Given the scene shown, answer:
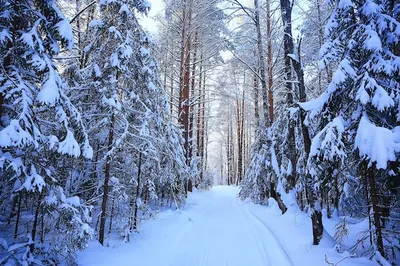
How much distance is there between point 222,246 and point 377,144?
4.41m

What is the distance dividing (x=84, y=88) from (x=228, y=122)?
2929 centimetres

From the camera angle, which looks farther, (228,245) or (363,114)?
(228,245)

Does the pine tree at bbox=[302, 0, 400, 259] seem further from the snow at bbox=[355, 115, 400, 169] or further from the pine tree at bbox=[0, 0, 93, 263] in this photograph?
the pine tree at bbox=[0, 0, 93, 263]

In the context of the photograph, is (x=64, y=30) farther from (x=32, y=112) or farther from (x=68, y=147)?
(x=68, y=147)

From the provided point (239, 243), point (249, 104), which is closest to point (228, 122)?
point (249, 104)

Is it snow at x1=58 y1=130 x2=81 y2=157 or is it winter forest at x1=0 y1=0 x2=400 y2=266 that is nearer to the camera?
winter forest at x1=0 y1=0 x2=400 y2=266

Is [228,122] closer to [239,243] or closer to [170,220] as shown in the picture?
[170,220]

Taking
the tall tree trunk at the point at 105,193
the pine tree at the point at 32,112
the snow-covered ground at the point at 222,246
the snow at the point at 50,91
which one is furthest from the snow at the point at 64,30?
the snow-covered ground at the point at 222,246

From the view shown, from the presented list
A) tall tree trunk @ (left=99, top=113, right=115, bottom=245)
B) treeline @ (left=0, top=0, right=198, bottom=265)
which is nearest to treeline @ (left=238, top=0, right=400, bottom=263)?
treeline @ (left=0, top=0, right=198, bottom=265)

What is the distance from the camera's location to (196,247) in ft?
20.6

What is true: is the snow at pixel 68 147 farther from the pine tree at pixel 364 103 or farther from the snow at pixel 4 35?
the pine tree at pixel 364 103

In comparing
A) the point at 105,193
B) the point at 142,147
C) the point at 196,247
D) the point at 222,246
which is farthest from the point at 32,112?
the point at 222,246

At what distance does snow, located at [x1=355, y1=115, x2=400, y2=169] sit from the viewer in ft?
12.5

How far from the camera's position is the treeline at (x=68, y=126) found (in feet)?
13.3
